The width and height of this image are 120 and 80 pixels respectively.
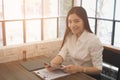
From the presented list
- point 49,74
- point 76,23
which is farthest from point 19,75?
point 76,23

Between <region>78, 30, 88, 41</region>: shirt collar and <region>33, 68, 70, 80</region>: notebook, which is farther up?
<region>78, 30, 88, 41</region>: shirt collar

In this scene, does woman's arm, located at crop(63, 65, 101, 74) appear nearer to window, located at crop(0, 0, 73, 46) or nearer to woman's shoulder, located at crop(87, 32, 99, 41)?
Answer: woman's shoulder, located at crop(87, 32, 99, 41)

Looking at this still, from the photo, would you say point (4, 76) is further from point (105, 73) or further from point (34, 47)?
point (105, 73)

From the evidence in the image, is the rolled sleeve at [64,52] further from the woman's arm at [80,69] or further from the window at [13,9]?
the window at [13,9]

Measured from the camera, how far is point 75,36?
1.67 m

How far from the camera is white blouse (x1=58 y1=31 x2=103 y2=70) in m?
1.49

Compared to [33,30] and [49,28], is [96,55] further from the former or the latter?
[49,28]

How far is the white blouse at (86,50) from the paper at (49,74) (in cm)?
23

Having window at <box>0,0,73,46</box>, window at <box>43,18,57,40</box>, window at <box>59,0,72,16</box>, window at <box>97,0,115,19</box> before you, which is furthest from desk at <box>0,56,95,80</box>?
window at <box>59,0,72,16</box>

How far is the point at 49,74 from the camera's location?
138 centimetres

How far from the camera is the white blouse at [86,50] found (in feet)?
4.88

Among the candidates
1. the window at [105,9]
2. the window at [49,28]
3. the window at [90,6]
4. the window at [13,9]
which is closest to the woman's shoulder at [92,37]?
the window at [105,9]

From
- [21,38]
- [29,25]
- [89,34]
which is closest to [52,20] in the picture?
[29,25]

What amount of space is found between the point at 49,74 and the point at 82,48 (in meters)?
0.38
